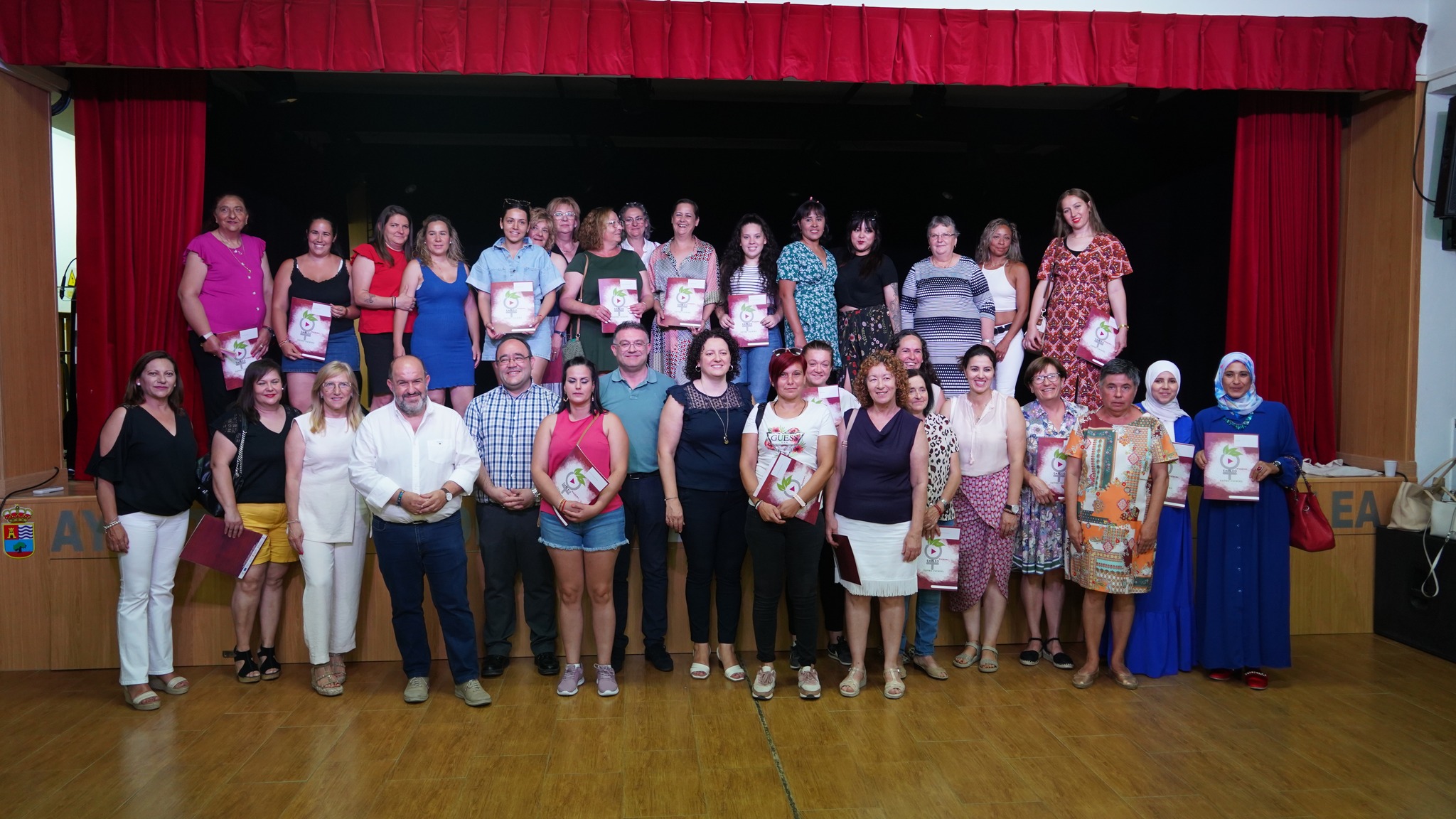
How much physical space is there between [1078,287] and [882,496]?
2026mm

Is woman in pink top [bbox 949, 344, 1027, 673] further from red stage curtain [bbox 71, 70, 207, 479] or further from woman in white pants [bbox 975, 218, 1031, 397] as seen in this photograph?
red stage curtain [bbox 71, 70, 207, 479]

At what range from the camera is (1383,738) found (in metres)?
3.71

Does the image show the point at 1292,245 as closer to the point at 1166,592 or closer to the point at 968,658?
the point at 1166,592

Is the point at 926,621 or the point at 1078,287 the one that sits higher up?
the point at 1078,287

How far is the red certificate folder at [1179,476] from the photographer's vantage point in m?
4.30

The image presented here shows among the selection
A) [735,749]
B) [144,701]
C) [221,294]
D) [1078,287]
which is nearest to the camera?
[735,749]

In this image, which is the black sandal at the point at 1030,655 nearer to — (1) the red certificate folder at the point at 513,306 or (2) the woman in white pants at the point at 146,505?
(1) the red certificate folder at the point at 513,306

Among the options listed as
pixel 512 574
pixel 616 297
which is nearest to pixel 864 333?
pixel 616 297

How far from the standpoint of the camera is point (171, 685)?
4.20 metres

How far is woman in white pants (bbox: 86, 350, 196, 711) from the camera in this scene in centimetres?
403

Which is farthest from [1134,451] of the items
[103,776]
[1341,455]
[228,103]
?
[228,103]

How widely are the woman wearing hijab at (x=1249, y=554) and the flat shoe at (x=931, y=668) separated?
1.20 metres

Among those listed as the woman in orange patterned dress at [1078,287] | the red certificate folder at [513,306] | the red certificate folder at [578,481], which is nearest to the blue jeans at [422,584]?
the red certificate folder at [578,481]

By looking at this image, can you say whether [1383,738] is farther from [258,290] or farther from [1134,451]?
[258,290]
